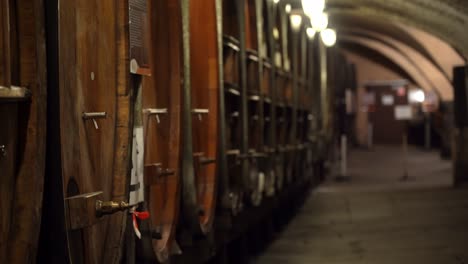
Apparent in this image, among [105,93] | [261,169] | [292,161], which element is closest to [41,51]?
[105,93]

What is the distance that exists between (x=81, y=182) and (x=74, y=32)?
446mm

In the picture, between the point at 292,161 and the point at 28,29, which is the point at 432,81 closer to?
the point at 292,161

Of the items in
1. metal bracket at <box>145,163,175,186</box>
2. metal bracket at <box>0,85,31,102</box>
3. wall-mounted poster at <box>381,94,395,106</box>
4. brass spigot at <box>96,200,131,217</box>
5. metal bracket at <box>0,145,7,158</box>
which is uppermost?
wall-mounted poster at <box>381,94,395,106</box>

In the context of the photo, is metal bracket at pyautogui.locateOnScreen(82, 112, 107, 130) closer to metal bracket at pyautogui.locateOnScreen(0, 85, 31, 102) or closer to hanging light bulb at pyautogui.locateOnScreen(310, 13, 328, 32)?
metal bracket at pyautogui.locateOnScreen(0, 85, 31, 102)

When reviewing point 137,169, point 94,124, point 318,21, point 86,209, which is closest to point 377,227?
point 318,21

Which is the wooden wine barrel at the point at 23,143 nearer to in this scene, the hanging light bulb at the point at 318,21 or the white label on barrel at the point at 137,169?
the white label on barrel at the point at 137,169

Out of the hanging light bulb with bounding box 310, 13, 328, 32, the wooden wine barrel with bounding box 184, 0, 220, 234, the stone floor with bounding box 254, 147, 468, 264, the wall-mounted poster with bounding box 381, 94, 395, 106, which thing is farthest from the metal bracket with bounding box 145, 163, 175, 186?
the wall-mounted poster with bounding box 381, 94, 395, 106

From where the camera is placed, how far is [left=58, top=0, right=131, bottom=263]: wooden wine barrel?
2.37 meters

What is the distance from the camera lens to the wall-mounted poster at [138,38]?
2.96m

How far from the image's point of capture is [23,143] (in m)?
2.06

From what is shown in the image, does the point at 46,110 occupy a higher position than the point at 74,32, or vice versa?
the point at 74,32

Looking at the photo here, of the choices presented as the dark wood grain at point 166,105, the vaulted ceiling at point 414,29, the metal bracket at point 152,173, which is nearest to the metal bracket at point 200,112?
the dark wood grain at point 166,105

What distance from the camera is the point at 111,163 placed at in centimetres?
279

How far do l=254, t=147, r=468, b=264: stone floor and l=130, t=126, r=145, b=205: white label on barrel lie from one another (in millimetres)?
3861
